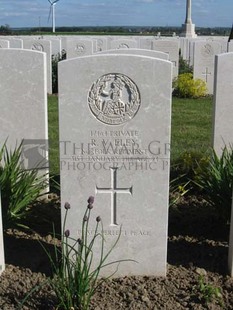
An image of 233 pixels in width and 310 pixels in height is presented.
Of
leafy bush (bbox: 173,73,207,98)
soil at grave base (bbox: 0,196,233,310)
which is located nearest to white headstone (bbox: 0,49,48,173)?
soil at grave base (bbox: 0,196,233,310)

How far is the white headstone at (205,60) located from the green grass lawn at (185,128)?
3.47 ft

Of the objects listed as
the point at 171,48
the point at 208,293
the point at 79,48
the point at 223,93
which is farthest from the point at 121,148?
the point at 79,48

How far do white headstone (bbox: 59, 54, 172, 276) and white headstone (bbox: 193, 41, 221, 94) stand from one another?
9294 mm

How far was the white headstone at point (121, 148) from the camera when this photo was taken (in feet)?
10.5

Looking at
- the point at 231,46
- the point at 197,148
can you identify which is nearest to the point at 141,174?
the point at 197,148

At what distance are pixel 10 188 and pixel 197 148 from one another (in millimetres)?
3450

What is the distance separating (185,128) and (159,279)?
4.97m

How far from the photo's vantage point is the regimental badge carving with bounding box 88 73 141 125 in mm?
3219

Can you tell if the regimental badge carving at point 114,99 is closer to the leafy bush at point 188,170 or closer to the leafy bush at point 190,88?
the leafy bush at point 188,170

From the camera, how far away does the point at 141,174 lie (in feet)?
11.1

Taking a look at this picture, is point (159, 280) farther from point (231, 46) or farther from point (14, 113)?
point (231, 46)
